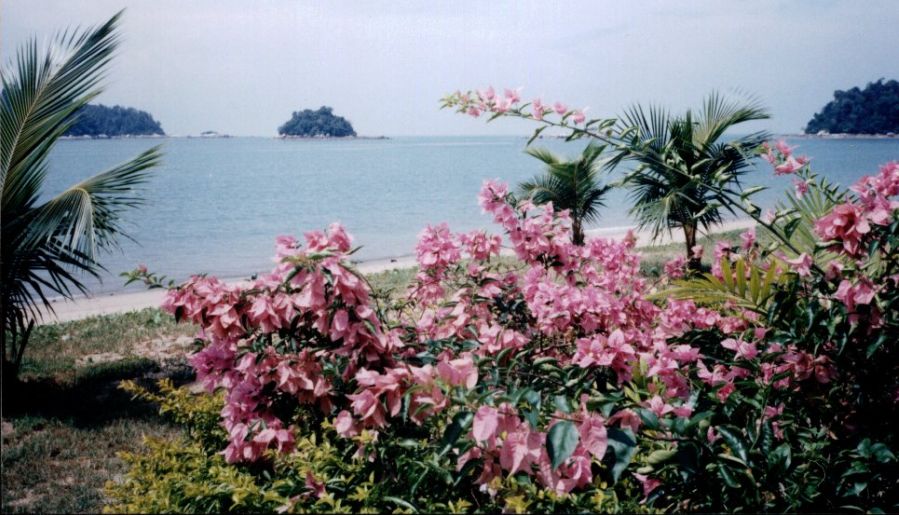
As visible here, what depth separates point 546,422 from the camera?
1732 millimetres

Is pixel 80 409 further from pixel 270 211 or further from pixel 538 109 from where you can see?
pixel 270 211

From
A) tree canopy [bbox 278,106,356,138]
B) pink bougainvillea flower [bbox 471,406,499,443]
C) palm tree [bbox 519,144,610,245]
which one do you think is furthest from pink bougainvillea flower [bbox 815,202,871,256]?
tree canopy [bbox 278,106,356,138]

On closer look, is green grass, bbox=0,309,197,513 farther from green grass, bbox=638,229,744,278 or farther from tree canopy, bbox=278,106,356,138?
tree canopy, bbox=278,106,356,138

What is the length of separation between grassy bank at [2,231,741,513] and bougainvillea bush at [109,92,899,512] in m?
0.58

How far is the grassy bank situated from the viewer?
333cm

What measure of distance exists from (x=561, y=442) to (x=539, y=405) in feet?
0.34

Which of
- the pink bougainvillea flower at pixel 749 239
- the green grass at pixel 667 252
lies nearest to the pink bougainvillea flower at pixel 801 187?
the pink bougainvillea flower at pixel 749 239

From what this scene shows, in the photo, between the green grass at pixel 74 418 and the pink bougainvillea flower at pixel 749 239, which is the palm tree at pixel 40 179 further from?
the pink bougainvillea flower at pixel 749 239

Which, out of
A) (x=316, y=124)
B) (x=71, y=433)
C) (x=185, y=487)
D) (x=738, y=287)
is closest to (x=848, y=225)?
(x=738, y=287)

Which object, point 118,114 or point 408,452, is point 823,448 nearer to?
point 408,452

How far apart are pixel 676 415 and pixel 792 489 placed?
1.21 ft

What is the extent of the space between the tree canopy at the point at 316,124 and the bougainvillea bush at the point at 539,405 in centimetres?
9903

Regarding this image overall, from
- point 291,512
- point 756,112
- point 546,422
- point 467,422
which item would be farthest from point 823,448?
point 756,112

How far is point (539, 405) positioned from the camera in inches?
51.3
